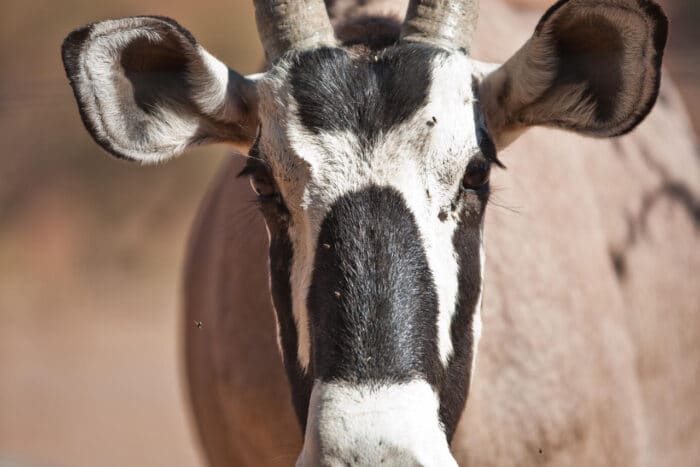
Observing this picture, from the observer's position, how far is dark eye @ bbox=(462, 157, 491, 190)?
371 centimetres

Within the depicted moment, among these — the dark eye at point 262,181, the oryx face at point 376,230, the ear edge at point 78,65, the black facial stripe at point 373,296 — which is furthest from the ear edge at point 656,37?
the ear edge at point 78,65

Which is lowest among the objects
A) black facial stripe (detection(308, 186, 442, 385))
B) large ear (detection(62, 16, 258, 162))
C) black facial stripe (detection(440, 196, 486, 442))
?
black facial stripe (detection(440, 196, 486, 442))

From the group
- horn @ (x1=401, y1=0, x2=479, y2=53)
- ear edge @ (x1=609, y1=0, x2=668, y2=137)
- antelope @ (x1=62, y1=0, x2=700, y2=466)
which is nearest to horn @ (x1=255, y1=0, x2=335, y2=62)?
antelope @ (x1=62, y1=0, x2=700, y2=466)

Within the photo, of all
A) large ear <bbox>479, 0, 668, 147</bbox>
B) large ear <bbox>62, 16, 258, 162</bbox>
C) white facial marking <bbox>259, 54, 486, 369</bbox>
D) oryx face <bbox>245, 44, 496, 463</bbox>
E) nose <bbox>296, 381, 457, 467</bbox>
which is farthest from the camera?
large ear <bbox>62, 16, 258, 162</bbox>

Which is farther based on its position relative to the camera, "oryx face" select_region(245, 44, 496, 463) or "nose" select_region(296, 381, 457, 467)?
"oryx face" select_region(245, 44, 496, 463)

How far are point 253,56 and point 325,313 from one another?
37.8ft

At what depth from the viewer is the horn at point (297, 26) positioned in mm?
3906

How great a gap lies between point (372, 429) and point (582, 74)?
4.84 ft

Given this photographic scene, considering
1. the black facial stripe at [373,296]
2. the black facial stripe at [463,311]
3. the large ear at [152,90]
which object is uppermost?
the large ear at [152,90]

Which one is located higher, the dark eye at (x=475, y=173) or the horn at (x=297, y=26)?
the horn at (x=297, y=26)

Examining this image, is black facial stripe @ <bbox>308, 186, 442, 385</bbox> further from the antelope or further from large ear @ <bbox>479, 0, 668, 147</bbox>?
large ear @ <bbox>479, 0, 668, 147</bbox>

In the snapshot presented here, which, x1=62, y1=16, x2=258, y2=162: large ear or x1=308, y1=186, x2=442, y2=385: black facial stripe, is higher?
x1=62, y1=16, x2=258, y2=162: large ear

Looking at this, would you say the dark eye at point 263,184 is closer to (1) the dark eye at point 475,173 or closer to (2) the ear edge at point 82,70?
(2) the ear edge at point 82,70

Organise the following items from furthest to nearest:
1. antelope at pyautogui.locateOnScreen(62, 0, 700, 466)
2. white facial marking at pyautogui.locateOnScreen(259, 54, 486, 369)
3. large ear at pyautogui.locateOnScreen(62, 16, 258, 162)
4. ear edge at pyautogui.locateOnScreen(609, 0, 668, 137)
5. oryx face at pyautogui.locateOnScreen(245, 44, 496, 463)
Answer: large ear at pyautogui.locateOnScreen(62, 16, 258, 162)
ear edge at pyautogui.locateOnScreen(609, 0, 668, 137)
white facial marking at pyautogui.locateOnScreen(259, 54, 486, 369)
antelope at pyautogui.locateOnScreen(62, 0, 700, 466)
oryx face at pyautogui.locateOnScreen(245, 44, 496, 463)
